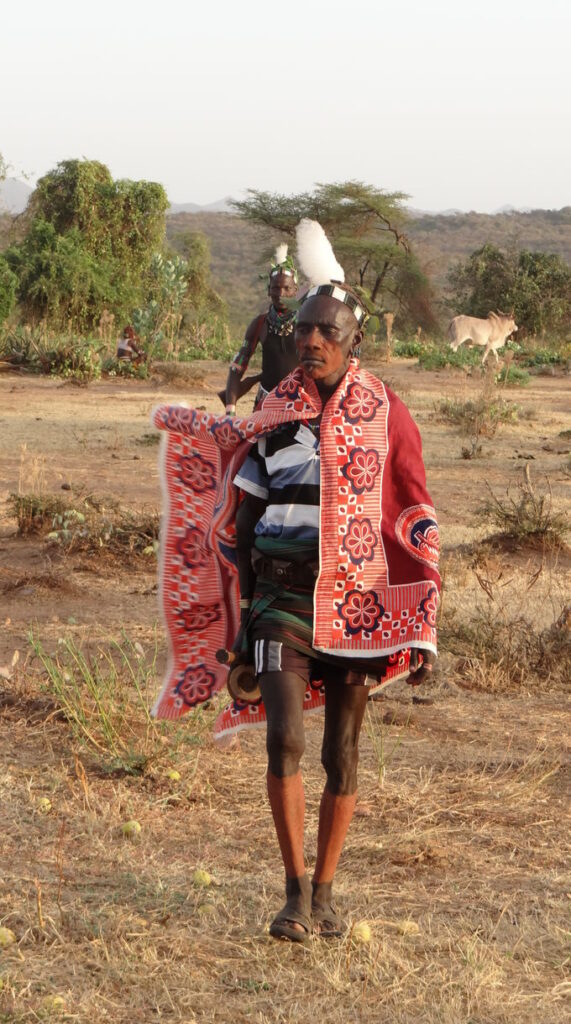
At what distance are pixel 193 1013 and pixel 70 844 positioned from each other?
1015 millimetres

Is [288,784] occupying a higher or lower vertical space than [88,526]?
higher

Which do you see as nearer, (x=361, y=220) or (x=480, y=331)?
(x=480, y=331)

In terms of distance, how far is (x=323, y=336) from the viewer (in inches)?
126

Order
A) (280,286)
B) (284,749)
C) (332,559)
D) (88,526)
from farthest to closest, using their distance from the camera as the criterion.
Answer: (88,526) → (280,286) → (332,559) → (284,749)

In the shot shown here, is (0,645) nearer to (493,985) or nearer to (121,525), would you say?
(121,525)

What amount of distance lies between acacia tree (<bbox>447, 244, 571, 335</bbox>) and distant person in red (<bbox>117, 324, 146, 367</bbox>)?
439 inches

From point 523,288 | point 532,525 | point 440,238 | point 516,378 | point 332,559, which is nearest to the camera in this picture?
point 332,559

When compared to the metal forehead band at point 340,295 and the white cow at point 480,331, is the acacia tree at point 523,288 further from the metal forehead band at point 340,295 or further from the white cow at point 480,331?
the metal forehead band at point 340,295

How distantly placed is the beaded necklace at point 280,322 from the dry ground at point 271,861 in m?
1.53

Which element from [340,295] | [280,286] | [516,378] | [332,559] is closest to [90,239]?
[516,378]

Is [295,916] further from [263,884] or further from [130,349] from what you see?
[130,349]

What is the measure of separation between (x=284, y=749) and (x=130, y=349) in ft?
49.8

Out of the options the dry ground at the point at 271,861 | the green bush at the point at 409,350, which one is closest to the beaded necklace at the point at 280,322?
the dry ground at the point at 271,861

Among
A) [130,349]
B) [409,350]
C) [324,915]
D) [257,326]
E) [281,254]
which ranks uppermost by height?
[281,254]
